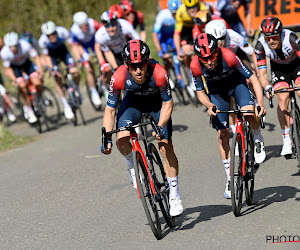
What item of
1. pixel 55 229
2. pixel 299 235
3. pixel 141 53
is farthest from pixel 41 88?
pixel 299 235

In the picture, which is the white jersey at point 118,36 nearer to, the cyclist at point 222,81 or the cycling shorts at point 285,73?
the cycling shorts at point 285,73

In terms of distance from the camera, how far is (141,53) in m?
6.91

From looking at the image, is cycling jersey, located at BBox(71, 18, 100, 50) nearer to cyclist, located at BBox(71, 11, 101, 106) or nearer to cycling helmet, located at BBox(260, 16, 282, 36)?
cyclist, located at BBox(71, 11, 101, 106)

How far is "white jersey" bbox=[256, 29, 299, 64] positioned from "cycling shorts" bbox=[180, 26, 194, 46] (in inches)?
213

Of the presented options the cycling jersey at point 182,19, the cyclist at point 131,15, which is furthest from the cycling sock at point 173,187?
the cyclist at point 131,15

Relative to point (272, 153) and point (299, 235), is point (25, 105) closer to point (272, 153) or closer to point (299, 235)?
point (272, 153)

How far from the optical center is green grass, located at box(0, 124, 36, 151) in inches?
568

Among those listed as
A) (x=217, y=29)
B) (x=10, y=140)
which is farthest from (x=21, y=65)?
(x=217, y=29)

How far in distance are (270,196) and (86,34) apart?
882cm

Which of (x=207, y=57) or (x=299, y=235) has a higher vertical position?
(x=207, y=57)

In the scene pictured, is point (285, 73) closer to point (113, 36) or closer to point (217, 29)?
point (217, 29)

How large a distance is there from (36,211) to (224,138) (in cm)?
276

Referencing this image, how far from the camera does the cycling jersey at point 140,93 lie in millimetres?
7164

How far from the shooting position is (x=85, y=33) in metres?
15.8
